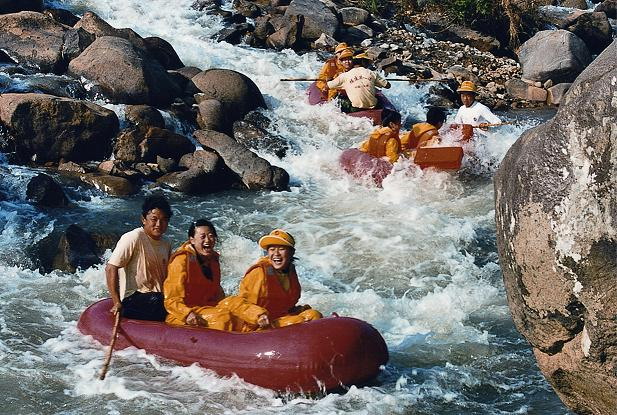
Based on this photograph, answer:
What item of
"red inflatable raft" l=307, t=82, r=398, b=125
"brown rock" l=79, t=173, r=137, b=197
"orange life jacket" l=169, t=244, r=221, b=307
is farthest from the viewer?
"red inflatable raft" l=307, t=82, r=398, b=125

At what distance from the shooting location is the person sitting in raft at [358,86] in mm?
13727

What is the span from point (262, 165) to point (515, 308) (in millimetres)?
7401

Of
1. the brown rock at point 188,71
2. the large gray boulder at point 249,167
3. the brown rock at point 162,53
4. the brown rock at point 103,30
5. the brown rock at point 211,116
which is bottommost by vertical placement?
the large gray boulder at point 249,167

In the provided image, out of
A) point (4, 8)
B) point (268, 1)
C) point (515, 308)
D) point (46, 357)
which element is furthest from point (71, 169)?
point (268, 1)

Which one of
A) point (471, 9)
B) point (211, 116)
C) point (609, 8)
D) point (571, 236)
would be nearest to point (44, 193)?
point (211, 116)

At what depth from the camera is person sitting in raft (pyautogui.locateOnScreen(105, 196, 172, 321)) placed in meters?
6.67

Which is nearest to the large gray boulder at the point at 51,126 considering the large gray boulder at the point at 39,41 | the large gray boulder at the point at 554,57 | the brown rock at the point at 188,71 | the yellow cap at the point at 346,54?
the large gray boulder at the point at 39,41

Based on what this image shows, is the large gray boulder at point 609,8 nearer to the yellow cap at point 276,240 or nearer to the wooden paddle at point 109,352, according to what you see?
the yellow cap at point 276,240

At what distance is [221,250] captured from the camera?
31.9 ft

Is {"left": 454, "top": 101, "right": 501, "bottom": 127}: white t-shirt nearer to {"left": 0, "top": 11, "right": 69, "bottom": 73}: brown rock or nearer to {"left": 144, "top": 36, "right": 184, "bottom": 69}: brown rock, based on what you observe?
{"left": 144, "top": 36, "right": 184, "bottom": 69}: brown rock

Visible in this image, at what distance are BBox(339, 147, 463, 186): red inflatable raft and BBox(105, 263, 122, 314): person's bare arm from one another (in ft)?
18.0

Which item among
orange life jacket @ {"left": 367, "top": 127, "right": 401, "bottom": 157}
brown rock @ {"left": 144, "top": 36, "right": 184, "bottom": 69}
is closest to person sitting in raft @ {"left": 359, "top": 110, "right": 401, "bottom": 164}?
orange life jacket @ {"left": 367, "top": 127, "right": 401, "bottom": 157}

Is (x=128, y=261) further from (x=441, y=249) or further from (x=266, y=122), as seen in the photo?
(x=266, y=122)

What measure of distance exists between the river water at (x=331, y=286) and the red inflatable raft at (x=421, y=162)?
0.47ft
